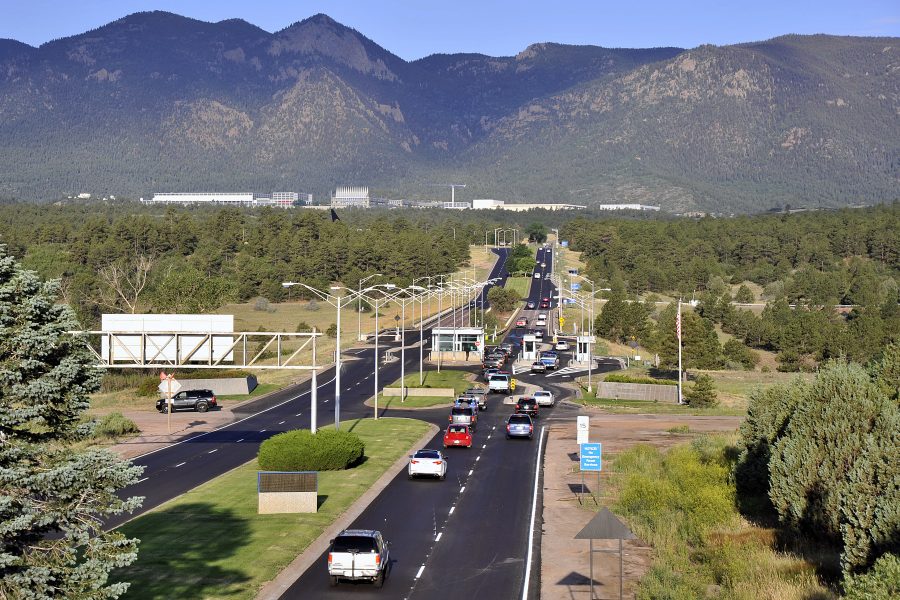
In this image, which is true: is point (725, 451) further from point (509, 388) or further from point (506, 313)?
point (506, 313)

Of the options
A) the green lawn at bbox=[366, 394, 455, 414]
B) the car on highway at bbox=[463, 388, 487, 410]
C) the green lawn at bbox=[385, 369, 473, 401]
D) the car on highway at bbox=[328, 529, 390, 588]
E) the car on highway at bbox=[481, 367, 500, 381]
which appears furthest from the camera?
the car on highway at bbox=[481, 367, 500, 381]

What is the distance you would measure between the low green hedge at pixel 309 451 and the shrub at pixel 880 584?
27.1m

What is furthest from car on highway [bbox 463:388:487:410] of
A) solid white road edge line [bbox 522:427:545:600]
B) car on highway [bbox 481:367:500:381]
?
solid white road edge line [bbox 522:427:545:600]

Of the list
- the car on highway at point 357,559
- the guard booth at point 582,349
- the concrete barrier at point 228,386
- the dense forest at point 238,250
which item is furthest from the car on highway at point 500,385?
the dense forest at point 238,250

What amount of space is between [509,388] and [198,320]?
3770cm

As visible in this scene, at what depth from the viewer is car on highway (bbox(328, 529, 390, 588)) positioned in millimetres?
27422

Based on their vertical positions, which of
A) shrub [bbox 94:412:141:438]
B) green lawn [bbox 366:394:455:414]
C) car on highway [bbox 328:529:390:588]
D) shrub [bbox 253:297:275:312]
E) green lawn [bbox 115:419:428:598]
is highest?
car on highway [bbox 328:529:390:588]

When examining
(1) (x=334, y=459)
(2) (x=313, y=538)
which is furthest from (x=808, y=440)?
(1) (x=334, y=459)

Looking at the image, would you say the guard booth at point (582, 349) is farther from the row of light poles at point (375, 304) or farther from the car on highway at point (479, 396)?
the car on highway at point (479, 396)

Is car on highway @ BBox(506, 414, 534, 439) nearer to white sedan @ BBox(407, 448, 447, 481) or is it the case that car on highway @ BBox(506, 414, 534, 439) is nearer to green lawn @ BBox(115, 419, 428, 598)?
green lawn @ BBox(115, 419, 428, 598)

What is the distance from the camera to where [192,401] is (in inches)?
2867

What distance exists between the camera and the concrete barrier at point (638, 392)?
83.2 metres

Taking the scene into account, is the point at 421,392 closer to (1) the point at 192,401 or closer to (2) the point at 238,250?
(1) the point at 192,401

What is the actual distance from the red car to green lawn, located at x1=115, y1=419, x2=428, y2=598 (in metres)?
8.26
